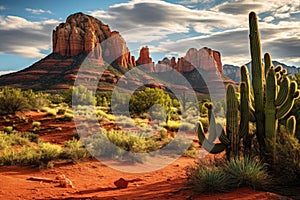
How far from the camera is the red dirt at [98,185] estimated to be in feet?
24.4

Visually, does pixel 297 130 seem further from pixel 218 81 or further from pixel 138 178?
pixel 218 81

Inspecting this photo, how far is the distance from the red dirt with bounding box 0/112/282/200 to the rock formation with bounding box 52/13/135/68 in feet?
262

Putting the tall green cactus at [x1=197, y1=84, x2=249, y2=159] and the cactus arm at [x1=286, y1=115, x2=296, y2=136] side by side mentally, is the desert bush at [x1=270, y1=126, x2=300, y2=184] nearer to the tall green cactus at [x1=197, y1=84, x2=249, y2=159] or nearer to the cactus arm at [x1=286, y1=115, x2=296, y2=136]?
the cactus arm at [x1=286, y1=115, x2=296, y2=136]

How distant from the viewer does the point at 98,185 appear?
9039 mm

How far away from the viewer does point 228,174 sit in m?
7.47

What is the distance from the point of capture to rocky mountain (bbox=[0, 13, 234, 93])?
247ft

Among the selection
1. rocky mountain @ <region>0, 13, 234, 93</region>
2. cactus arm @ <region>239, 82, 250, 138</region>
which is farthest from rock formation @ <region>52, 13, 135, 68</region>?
cactus arm @ <region>239, 82, 250, 138</region>

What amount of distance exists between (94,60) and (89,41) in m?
22.8

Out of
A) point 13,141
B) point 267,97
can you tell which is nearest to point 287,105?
point 267,97

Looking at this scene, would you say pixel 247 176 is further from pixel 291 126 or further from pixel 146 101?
pixel 146 101

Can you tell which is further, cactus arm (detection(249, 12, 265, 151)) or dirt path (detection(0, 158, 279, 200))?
cactus arm (detection(249, 12, 265, 151))

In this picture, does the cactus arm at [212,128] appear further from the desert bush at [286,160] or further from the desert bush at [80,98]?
the desert bush at [80,98]

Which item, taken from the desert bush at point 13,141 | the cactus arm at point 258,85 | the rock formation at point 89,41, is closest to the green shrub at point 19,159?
the desert bush at point 13,141

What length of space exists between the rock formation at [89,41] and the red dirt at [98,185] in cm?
7976
